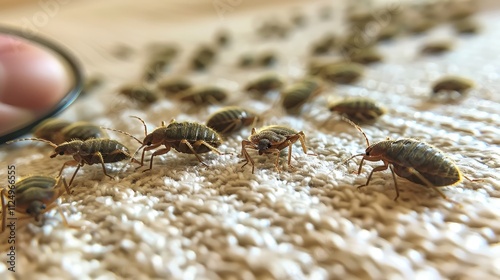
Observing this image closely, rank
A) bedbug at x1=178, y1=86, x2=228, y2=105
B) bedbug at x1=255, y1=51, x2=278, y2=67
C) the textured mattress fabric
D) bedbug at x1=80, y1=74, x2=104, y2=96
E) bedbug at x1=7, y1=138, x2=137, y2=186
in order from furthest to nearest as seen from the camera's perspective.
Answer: bedbug at x1=255, y1=51, x2=278, y2=67 < bedbug at x1=80, y1=74, x2=104, y2=96 < bedbug at x1=178, y1=86, x2=228, y2=105 < bedbug at x1=7, y1=138, x2=137, y2=186 < the textured mattress fabric

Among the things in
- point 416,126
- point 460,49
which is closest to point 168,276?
point 416,126

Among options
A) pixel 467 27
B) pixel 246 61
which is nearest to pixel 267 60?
pixel 246 61

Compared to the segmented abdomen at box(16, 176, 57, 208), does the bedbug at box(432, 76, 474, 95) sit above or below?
above

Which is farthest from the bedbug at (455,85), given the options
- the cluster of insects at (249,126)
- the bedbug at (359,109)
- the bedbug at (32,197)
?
the bedbug at (32,197)

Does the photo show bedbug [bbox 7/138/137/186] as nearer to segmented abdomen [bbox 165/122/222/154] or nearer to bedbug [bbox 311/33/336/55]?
segmented abdomen [bbox 165/122/222/154]

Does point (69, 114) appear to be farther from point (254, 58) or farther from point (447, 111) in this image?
point (447, 111)

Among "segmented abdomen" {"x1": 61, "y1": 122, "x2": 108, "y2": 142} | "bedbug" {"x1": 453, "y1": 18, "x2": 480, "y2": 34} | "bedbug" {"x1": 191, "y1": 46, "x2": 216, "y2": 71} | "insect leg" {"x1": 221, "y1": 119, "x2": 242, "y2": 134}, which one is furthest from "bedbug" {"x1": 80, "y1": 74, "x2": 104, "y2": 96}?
"bedbug" {"x1": 453, "y1": 18, "x2": 480, "y2": 34}
